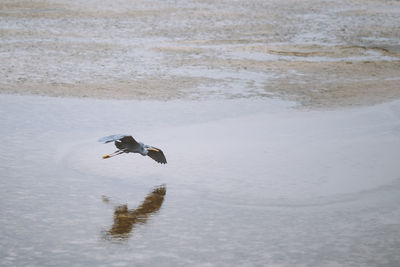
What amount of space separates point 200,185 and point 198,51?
8.50 m

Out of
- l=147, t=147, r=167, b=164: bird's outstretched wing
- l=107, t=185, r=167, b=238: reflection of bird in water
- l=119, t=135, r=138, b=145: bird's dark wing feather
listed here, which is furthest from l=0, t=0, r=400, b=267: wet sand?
l=119, t=135, r=138, b=145: bird's dark wing feather

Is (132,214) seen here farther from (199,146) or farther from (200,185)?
(199,146)

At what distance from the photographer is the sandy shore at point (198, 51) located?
12719 millimetres

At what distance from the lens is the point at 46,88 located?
12375 mm

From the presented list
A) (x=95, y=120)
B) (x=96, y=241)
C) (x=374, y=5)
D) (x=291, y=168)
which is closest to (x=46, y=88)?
(x=95, y=120)

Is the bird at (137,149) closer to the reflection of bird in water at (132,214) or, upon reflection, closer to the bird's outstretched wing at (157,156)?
the bird's outstretched wing at (157,156)

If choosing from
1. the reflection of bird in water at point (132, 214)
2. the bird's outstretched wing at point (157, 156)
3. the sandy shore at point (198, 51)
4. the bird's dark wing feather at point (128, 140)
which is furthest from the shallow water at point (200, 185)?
the sandy shore at point (198, 51)

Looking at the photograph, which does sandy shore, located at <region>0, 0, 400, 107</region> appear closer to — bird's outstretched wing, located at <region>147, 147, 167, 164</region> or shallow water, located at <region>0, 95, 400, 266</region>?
shallow water, located at <region>0, 95, 400, 266</region>

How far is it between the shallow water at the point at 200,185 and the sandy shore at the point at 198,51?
1134 millimetres

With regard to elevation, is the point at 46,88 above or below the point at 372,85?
below

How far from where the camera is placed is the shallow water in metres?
6.18

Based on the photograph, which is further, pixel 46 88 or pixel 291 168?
pixel 46 88

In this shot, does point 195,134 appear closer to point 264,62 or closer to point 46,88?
point 46,88

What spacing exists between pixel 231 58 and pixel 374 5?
12.1 meters
